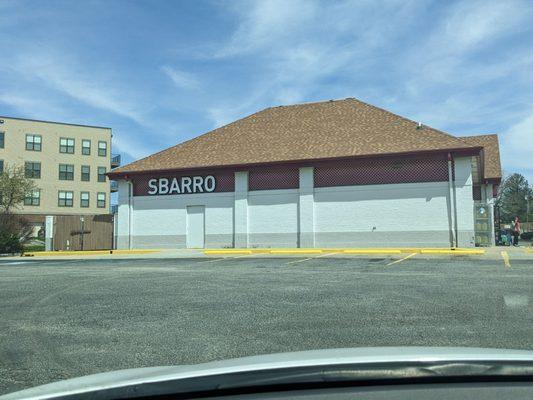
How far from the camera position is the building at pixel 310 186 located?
2711cm

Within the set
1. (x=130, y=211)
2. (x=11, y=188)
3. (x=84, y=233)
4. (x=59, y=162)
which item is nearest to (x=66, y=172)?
(x=59, y=162)

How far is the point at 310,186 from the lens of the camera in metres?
29.2

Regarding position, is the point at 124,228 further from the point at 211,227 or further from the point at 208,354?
the point at 208,354

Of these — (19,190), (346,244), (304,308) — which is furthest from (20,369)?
(19,190)

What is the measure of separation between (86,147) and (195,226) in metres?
39.3

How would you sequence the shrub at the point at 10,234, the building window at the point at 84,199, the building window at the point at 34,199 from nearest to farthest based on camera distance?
the shrub at the point at 10,234
the building window at the point at 34,199
the building window at the point at 84,199

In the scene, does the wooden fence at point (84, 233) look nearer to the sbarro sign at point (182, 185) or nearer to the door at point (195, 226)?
the sbarro sign at point (182, 185)

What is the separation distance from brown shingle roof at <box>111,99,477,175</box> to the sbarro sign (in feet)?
2.57

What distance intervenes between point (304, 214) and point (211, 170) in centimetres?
617

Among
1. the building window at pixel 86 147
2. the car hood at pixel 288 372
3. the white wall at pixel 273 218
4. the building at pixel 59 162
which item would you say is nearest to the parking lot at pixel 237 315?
the car hood at pixel 288 372

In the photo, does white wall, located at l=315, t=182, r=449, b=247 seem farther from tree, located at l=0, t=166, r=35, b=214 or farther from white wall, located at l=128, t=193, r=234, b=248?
tree, located at l=0, t=166, r=35, b=214

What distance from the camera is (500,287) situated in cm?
1052

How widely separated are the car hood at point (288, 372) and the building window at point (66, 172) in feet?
216

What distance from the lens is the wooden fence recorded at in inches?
1358
